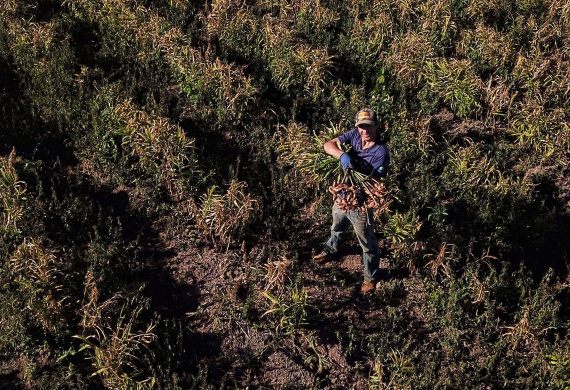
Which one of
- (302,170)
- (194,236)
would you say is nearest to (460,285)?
(302,170)

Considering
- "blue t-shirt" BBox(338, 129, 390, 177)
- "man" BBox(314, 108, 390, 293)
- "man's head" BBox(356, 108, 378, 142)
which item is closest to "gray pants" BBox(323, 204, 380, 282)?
"man" BBox(314, 108, 390, 293)

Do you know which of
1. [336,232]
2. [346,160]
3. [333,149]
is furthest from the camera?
[336,232]

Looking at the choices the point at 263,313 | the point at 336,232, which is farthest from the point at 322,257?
the point at 263,313

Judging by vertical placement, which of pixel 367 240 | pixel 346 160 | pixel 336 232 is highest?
pixel 346 160

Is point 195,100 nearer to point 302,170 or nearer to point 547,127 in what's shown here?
point 302,170

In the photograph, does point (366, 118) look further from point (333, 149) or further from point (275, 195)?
point (275, 195)

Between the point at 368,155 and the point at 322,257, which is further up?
the point at 368,155

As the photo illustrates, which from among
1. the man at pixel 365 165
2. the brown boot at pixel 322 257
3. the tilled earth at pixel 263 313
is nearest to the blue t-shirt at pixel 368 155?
the man at pixel 365 165

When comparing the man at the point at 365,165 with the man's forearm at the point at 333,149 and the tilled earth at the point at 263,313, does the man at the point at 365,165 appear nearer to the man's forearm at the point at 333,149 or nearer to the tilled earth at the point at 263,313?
the man's forearm at the point at 333,149
